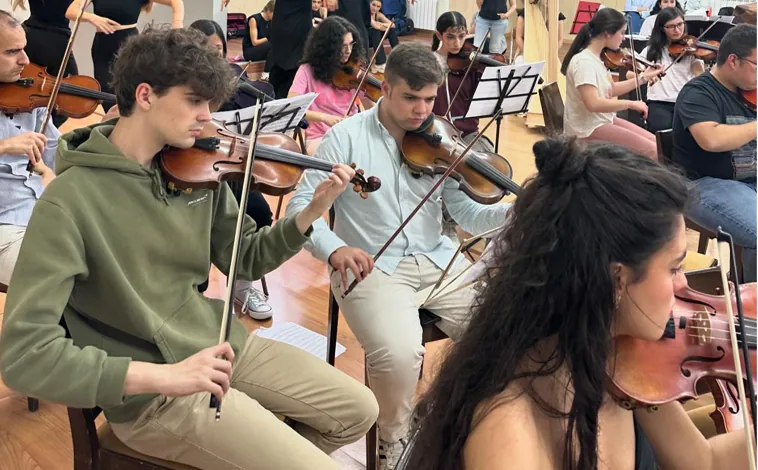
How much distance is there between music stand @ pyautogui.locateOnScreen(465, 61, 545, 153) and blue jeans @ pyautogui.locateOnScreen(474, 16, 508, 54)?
345cm

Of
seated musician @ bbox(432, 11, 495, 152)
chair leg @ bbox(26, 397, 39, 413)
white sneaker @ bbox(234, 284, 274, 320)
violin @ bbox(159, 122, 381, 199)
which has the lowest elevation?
white sneaker @ bbox(234, 284, 274, 320)

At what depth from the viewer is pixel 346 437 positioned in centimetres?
140

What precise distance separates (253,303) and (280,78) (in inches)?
72.8

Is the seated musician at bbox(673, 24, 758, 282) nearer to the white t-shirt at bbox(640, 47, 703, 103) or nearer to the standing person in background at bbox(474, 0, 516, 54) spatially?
the white t-shirt at bbox(640, 47, 703, 103)

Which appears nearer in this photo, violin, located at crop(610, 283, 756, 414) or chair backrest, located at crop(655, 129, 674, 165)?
violin, located at crop(610, 283, 756, 414)

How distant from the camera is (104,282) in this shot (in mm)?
1180

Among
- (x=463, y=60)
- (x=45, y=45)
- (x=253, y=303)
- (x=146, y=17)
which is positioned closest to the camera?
(x=253, y=303)

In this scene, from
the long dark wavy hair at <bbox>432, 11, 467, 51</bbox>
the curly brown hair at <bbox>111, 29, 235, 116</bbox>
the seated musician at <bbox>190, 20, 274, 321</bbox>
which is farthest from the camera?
the long dark wavy hair at <bbox>432, 11, 467, 51</bbox>

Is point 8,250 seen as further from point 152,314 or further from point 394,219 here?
point 394,219

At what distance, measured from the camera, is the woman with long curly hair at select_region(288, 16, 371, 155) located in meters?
3.14

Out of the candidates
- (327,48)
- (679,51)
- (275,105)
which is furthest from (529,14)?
(275,105)

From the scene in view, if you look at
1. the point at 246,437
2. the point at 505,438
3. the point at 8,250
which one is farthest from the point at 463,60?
the point at 505,438

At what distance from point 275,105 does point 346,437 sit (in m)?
1.17

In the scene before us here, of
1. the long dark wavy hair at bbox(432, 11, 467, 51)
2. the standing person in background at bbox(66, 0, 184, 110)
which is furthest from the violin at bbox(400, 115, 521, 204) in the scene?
the long dark wavy hair at bbox(432, 11, 467, 51)
